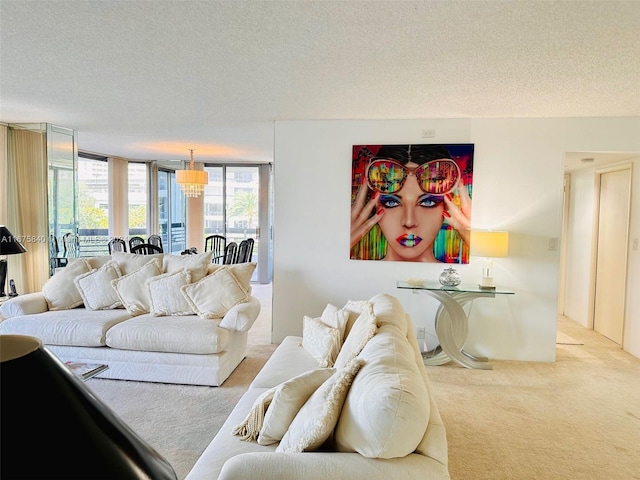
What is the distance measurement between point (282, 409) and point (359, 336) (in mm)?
757

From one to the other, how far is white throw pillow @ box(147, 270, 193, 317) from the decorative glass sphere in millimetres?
2411

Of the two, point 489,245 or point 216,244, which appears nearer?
point 489,245

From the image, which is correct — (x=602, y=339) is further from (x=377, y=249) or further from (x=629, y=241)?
(x=377, y=249)

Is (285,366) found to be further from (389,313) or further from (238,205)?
(238,205)

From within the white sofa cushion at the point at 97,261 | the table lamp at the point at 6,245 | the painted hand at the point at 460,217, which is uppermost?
the painted hand at the point at 460,217

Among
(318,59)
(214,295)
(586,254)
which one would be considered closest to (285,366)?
(214,295)

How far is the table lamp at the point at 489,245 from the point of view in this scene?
4.08 m

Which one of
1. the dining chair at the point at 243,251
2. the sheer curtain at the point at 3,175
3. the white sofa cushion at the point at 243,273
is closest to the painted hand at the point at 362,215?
the white sofa cushion at the point at 243,273

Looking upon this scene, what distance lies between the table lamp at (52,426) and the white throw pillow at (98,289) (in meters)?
3.86

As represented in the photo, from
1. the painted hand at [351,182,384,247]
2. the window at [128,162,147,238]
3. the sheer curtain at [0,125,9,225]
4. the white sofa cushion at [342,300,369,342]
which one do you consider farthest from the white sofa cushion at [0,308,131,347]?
the window at [128,162,147,238]

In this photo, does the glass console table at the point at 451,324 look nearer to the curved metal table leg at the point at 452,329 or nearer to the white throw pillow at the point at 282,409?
the curved metal table leg at the point at 452,329

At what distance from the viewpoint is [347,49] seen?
8.45 feet

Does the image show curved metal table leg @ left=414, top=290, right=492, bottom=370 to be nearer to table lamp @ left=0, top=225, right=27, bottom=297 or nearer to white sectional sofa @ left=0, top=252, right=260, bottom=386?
white sectional sofa @ left=0, top=252, right=260, bottom=386

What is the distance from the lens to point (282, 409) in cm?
178
